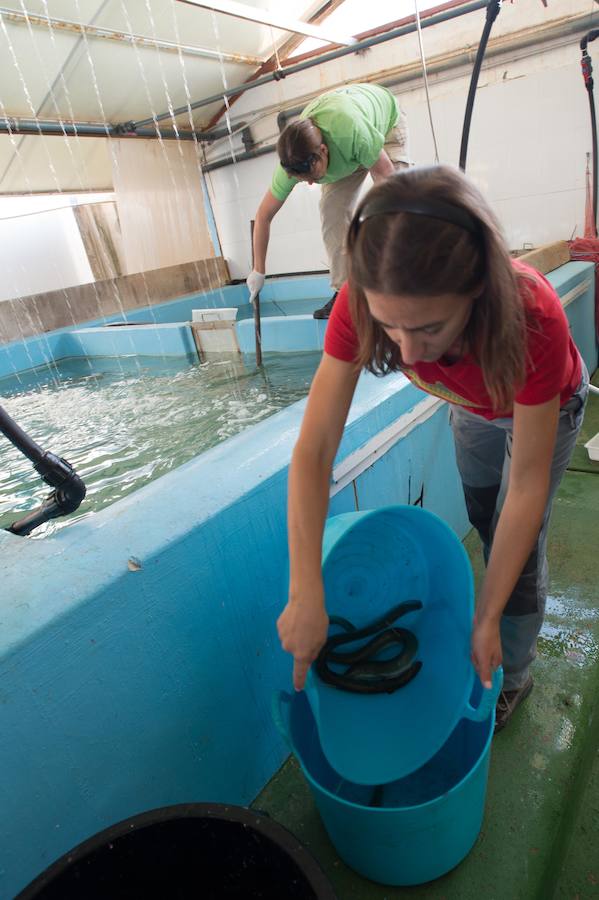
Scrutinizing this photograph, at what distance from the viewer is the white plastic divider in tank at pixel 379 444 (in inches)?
45.4

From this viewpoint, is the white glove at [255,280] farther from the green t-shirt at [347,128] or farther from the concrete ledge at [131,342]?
the concrete ledge at [131,342]

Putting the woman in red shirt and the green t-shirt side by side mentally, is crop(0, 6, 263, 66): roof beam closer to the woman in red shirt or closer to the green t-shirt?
the green t-shirt

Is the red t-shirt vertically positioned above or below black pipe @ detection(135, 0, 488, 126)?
below

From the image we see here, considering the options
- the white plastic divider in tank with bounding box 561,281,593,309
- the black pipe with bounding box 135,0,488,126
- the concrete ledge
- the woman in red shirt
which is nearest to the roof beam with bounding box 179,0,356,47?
the black pipe with bounding box 135,0,488,126

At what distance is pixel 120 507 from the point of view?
3.09ft

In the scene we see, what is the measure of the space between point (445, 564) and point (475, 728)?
1.09 feet

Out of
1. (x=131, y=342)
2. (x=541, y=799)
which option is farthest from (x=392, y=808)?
(x=131, y=342)

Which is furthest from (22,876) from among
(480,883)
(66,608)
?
(480,883)

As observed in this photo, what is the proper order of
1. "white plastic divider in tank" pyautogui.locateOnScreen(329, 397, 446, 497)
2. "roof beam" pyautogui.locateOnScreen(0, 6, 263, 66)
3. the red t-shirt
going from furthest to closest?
"roof beam" pyautogui.locateOnScreen(0, 6, 263, 66)
"white plastic divider in tank" pyautogui.locateOnScreen(329, 397, 446, 497)
the red t-shirt

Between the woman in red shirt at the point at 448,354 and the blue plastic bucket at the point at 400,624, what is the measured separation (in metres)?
0.10

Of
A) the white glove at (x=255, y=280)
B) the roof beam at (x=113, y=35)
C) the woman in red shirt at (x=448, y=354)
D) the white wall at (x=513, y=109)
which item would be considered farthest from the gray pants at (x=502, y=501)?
the roof beam at (x=113, y=35)

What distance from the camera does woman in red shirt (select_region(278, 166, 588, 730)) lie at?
0.56m

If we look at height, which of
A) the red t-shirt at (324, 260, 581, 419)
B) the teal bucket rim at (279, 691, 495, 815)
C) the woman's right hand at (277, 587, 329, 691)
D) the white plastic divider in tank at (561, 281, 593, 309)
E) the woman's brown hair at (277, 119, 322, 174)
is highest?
the woman's brown hair at (277, 119, 322, 174)

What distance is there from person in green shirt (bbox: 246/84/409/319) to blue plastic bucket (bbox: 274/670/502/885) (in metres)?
1.46
